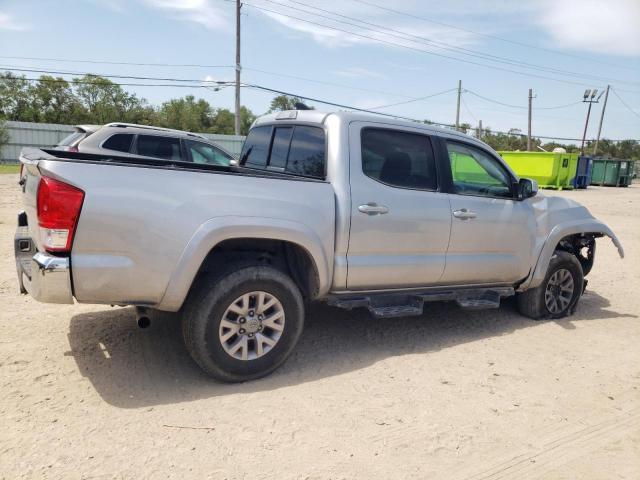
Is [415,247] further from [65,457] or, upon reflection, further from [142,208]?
[65,457]

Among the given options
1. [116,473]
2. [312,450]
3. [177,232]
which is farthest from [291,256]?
[116,473]

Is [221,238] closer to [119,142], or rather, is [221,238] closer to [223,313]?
[223,313]

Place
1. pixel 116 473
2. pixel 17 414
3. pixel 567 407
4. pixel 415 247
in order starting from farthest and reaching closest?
1. pixel 415 247
2. pixel 567 407
3. pixel 17 414
4. pixel 116 473

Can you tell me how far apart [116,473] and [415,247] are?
109 inches

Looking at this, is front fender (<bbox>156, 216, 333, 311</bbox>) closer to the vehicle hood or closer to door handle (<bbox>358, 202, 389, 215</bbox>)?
door handle (<bbox>358, 202, 389, 215</bbox>)

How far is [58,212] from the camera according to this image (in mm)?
2938

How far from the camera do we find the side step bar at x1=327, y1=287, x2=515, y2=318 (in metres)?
4.09

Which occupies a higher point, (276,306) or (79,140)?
(79,140)

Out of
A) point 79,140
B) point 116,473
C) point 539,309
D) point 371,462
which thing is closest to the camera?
point 116,473

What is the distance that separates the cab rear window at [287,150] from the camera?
13.6 feet

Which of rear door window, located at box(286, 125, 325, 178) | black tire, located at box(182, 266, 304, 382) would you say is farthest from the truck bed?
rear door window, located at box(286, 125, 325, 178)

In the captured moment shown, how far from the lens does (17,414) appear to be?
3045mm

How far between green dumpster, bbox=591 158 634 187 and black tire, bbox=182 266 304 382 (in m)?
37.6

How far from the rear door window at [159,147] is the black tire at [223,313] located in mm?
6347
